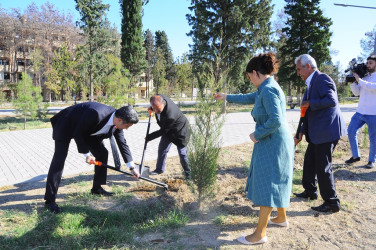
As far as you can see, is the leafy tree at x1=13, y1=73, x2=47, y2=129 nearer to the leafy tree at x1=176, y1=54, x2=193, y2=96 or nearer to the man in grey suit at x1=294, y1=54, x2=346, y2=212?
the man in grey suit at x1=294, y1=54, x2=346, y2=212

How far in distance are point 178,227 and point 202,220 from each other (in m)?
0.36

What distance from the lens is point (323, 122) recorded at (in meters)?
3.38

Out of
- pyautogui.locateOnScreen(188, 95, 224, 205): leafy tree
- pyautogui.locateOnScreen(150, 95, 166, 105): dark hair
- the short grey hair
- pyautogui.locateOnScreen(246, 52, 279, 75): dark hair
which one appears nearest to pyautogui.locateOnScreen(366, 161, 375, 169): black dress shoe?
the short grey hair

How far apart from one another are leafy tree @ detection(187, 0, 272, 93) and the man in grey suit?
48.7ft

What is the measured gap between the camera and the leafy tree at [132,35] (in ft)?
78.0

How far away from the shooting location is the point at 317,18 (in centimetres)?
2408

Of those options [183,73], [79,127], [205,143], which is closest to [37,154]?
[79,127]

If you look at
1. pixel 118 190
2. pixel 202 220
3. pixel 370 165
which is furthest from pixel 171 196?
pixel 370 165

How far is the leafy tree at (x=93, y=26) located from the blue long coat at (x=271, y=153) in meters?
18.3

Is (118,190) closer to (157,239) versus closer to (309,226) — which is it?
(157,239)

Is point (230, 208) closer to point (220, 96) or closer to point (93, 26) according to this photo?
point (220, 96)

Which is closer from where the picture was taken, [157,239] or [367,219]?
[157,239]

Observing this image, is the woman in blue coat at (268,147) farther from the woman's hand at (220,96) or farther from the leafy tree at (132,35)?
the leafy tree at (132,35)

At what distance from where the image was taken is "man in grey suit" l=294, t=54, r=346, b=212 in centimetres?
332
